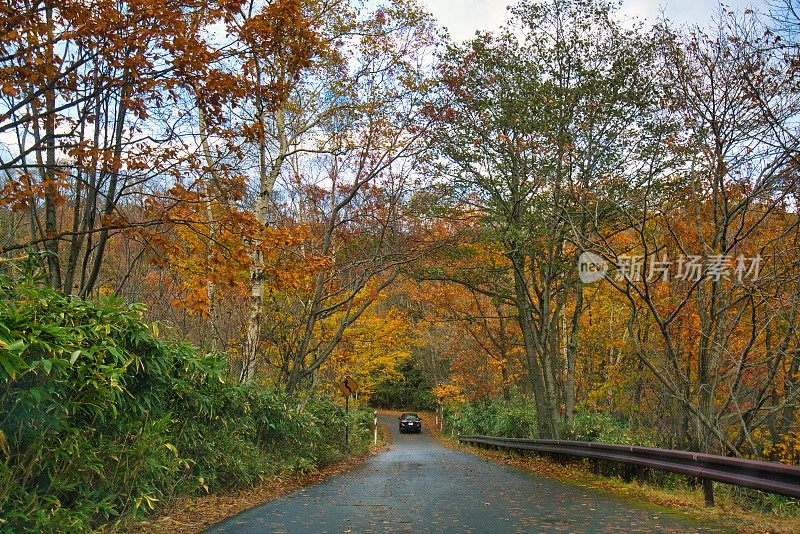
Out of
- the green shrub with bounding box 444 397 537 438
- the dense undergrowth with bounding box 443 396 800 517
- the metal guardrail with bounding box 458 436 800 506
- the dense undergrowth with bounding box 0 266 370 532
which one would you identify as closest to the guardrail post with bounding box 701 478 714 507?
the metal guardrail with bounding box 458 436 800 506

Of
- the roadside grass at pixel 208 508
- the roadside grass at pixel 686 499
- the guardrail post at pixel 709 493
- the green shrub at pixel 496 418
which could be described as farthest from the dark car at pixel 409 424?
the guardrail post at pixel 709 493

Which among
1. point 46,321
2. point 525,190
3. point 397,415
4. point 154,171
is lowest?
point 397,415

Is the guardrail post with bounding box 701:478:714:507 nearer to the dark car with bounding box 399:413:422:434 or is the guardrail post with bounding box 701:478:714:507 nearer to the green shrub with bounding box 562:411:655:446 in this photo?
the green shrub with bounding box 562:411:655:446

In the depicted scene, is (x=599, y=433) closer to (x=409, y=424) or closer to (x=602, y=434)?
(x=602, y=434)

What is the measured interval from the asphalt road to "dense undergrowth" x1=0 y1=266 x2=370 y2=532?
3.53ft

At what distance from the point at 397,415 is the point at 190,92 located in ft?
193

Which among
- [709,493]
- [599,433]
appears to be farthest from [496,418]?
[709,493]

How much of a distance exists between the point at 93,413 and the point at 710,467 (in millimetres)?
7201

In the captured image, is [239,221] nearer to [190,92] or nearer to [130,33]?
[190,92]

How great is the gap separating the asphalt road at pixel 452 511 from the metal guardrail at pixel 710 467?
2.27ft

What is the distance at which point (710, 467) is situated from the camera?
8133 mm

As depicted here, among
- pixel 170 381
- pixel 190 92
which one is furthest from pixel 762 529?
pixel 190 92

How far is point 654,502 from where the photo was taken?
9.16m

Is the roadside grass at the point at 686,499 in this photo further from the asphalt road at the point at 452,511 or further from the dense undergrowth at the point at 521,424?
the dense undergrowth at the point at 521,424
